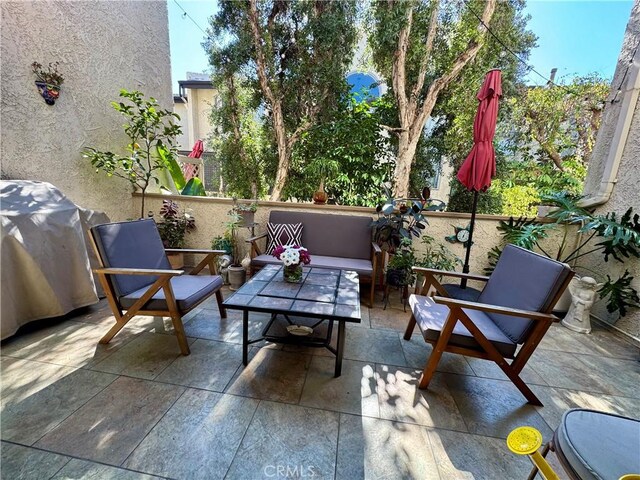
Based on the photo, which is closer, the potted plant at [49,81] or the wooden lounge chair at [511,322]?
the wooden lounge chair at [511,322]

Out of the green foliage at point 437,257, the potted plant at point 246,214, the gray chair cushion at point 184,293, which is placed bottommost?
the gray chair cushion at point 184,293

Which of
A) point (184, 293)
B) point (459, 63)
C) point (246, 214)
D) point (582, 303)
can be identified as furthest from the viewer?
point (459, 63)

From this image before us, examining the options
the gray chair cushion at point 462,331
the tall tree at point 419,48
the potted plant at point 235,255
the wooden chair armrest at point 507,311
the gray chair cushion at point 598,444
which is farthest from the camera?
the tall tree at point 419,48

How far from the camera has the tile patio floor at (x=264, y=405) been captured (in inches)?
53.2

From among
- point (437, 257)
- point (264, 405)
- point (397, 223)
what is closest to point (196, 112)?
point (397, 223)

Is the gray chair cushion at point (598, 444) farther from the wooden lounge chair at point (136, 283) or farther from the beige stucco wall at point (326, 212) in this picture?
the beige stucco wall at point (326, 212)

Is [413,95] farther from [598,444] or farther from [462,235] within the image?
[598,444]

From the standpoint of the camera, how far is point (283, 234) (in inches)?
147

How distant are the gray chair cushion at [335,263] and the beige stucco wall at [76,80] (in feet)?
8.47

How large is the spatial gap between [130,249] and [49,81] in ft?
7.77

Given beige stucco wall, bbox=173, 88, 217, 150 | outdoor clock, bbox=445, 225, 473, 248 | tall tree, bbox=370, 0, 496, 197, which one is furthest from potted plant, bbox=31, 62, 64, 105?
beige stucco wall, bbox=173, 88, 217, 150

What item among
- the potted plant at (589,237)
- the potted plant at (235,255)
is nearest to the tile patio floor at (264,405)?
the potted plant at (589,237)

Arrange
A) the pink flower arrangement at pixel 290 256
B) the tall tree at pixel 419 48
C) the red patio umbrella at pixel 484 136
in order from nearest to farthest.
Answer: the pink flower arrangement at pixel 290 256 → the red patio umbrella at pixel 484 136 → the tall tree at pixel 419 48

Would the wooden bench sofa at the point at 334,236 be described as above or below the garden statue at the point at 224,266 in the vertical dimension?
above
